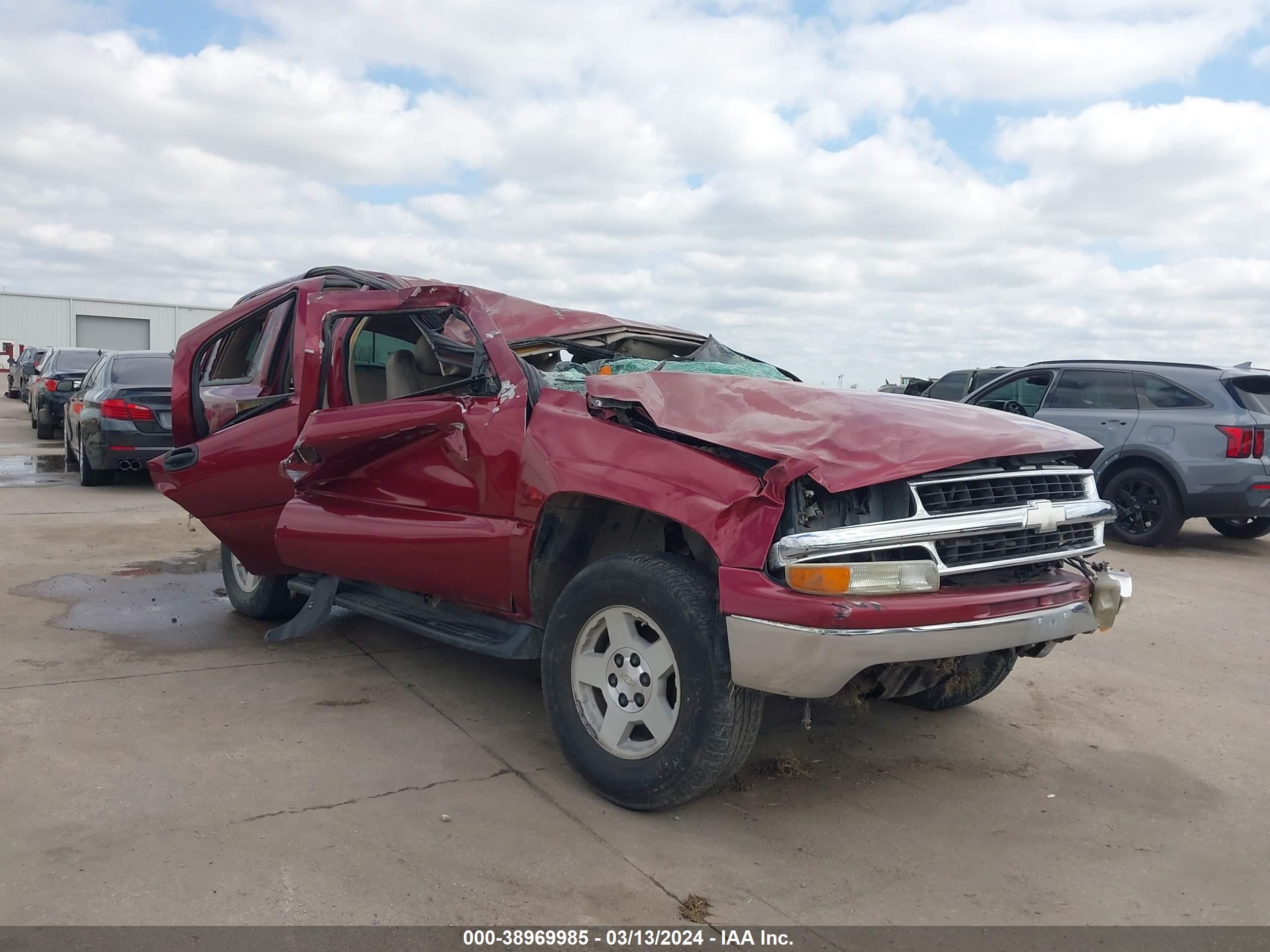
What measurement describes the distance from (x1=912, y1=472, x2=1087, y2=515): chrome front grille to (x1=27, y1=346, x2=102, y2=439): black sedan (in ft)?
52.6

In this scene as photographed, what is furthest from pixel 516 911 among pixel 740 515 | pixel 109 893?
pixel 740 515

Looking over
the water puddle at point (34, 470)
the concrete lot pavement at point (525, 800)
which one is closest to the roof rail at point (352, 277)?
the concrete lot pavement at point (525, 800)

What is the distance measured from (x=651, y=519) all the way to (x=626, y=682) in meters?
0.74

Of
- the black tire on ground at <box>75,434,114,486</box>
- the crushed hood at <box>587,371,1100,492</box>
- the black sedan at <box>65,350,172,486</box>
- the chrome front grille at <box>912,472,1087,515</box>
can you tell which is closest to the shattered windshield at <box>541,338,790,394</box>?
the crushed hood at <box>587,371,1100,492</box>

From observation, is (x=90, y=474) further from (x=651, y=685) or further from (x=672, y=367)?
(x=651, y=685)

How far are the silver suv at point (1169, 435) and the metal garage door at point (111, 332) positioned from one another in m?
50.5

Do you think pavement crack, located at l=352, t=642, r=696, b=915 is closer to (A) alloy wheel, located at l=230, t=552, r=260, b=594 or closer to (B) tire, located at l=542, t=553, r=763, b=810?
(B) tire, located at l=542, t=553, r=763, b=810

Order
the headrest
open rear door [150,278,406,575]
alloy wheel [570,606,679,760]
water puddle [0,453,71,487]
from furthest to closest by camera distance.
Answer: water puddle [0,453,71,487]
open rear door [150,278,406,575]
the headrest
alloy wheel [570,606,679,760]

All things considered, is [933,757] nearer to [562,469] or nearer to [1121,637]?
[562,469]

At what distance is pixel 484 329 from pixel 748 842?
2.35 meters

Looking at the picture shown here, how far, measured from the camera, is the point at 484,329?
445cm

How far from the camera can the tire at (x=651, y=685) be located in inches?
132

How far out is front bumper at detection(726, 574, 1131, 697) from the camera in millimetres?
3172

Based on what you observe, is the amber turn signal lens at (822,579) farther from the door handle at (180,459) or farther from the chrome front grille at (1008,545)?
the door handle at (180,459)
